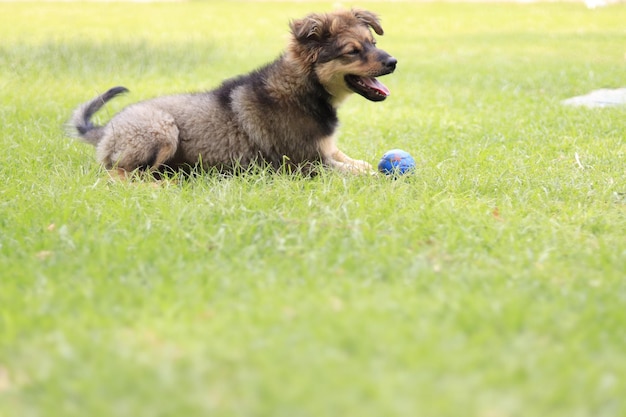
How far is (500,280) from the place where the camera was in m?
3.62

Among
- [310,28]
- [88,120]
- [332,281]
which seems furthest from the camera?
[88,120]

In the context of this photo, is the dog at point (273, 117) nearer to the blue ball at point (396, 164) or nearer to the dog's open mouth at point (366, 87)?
the dog's open mouth at point (366, 87)

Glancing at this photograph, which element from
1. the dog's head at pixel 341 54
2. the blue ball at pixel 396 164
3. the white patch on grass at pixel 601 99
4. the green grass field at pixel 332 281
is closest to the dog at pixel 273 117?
the dog's head at pixel 341 54

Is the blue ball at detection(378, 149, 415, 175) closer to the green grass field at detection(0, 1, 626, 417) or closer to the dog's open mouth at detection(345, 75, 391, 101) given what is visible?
the green grass field at detection(0, 1, 626, 417)

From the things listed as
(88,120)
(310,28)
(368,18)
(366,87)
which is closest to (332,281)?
(366,87)

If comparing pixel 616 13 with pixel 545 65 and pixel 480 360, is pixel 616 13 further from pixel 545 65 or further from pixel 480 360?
pixel 480 360

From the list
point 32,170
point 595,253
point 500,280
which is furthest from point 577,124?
point 32,170

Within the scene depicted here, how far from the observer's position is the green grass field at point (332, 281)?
2.61 metres

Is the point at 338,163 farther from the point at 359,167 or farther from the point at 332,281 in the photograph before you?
the point at 332,281

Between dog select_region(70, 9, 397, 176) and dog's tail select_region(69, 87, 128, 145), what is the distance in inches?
7.9

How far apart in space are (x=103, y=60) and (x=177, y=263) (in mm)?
9539

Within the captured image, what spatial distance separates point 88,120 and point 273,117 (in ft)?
5.54

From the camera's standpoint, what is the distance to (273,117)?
585cm

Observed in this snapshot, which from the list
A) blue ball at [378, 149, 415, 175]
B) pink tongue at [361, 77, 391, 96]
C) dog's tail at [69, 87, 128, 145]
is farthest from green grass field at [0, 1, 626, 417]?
pink tongue at [361, 77, 391, 96]
